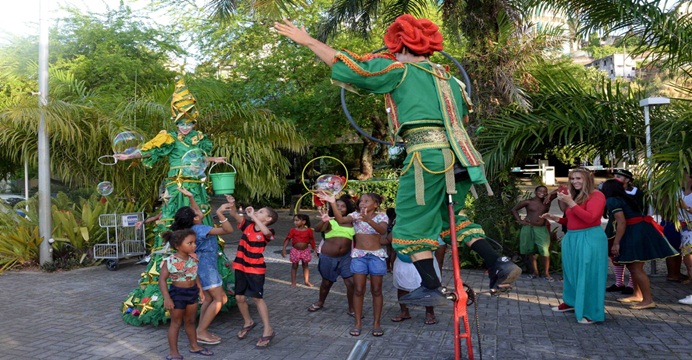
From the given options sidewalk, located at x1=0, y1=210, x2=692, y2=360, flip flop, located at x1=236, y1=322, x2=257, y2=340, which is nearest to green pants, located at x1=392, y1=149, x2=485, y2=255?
sidewalk, located at x1=0, y1=210, x2=692, y2=360

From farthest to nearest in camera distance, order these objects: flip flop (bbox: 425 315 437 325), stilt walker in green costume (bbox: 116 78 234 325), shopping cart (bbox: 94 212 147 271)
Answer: shopping cart (bbox: 94 212 147 271), flip flop (bbox: 425 315 437 325), stilt walker in green costume (bbox: 116 78 234 325)

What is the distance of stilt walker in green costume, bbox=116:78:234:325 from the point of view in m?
6.39

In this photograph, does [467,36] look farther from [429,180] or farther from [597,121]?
[429,180]

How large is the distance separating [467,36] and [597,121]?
285 cm

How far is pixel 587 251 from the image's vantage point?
21.1 feet

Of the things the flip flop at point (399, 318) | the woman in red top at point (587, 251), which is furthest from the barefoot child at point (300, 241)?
the woman in red top at point (587, 251)

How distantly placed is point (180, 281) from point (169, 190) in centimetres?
164

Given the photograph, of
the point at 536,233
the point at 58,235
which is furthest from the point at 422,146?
the point at 58,235

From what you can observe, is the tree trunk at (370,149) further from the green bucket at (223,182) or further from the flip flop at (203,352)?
the flip flop at (203,352)

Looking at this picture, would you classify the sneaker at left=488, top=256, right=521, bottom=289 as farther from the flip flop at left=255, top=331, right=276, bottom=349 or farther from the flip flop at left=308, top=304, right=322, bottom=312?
the flip flop at left=308, top=304, right=322, bottom=312

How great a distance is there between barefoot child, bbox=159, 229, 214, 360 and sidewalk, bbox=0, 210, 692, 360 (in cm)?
32

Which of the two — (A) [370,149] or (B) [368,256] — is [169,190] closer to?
(B) [368,256]

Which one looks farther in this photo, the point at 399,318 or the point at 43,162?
the point at 43,162

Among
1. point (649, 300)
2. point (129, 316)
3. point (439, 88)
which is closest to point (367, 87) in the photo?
point (439, 88)
